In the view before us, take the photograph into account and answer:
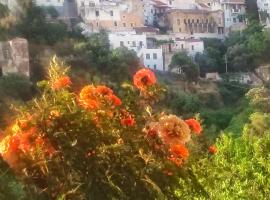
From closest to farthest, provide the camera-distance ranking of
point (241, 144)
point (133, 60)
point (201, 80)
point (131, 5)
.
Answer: point (241, 144)
point (133, 60)
point (201, 80)
point (131, 5)

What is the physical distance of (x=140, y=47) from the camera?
87.9 ft

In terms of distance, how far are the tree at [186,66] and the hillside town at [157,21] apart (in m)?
0.65

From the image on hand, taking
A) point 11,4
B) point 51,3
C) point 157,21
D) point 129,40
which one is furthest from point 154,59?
point 11,4

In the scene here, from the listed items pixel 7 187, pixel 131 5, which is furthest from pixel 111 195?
pixel 131 5

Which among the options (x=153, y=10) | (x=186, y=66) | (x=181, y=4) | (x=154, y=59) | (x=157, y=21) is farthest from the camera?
(x=181, y=4)

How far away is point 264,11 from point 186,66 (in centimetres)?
678

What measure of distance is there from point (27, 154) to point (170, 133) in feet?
2.27

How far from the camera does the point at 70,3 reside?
94.6 feet

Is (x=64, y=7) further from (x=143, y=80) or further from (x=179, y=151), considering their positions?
(x=179, y=151)

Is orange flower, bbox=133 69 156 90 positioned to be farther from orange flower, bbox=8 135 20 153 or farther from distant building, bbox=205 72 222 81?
distant building, bbox=205 72 222 81

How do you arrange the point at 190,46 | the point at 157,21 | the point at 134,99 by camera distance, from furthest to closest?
the point at 157,21, the point at 190,46, the point at 134,99

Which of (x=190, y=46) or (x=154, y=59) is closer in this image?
(x=154, y=59)

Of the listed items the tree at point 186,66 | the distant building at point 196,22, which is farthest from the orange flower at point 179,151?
the distant building at point 196,22

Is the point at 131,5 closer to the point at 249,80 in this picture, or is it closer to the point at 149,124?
the point at 249,80
